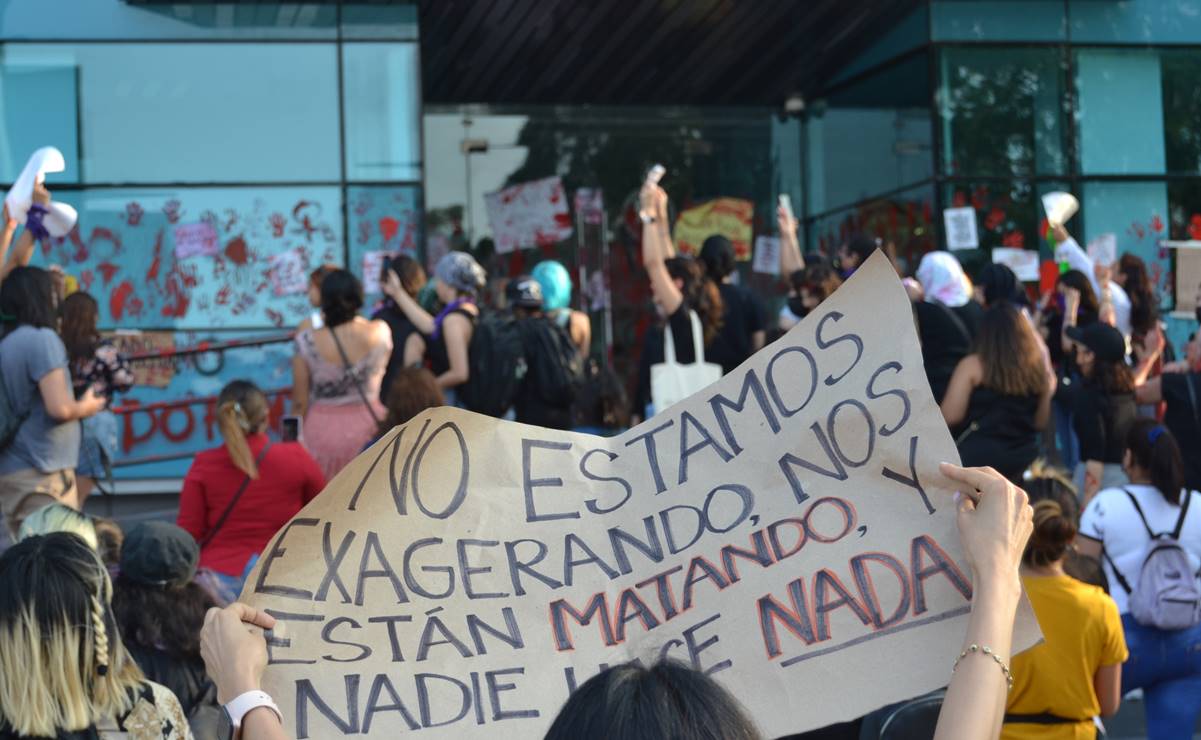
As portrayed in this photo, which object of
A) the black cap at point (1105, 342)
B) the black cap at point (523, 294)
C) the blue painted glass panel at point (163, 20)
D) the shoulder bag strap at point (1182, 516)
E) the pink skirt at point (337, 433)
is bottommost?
the shoulder bag strap at point (1182, 516)

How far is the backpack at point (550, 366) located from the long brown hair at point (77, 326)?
6.88ft

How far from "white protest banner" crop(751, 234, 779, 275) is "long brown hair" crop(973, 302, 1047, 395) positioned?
25.9ft

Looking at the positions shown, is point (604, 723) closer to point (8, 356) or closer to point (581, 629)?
point (581, 629)

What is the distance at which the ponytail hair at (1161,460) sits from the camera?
5953 mm

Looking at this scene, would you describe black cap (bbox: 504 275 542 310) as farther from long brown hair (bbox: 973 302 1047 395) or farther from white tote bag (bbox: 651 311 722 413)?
long brown hair (bbox: 973 302 1047 395)

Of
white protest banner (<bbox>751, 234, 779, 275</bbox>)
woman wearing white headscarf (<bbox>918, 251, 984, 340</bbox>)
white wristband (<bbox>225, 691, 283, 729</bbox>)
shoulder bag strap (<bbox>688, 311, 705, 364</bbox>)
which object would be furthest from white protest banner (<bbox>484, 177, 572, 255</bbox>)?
white wristband (<bbox>225, 691, 283, 729</bbox>)

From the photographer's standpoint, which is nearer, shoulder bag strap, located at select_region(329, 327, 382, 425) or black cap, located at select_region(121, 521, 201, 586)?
black cap, located at select_region(121, 521, 201, 586)

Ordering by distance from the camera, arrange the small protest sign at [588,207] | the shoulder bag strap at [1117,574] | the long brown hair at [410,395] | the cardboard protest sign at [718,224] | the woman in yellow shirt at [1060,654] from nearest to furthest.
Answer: the woman in yellow shirt at [1060,654] < the shoulder bag strap at [1117,574] < the long brown hair at [410,395] < the small protest sign at [588,207] < the cardboard protest sign at [718,224]

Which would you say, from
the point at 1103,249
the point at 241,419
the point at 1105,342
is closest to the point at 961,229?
the point at 1103,249

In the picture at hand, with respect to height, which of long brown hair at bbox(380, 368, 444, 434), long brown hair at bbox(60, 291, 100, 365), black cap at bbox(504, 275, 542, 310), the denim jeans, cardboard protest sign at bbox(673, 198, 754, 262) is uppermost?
cardboard protest sign at bbox(673, 198, 754, 262)

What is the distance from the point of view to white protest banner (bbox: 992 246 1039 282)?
45.4 ft

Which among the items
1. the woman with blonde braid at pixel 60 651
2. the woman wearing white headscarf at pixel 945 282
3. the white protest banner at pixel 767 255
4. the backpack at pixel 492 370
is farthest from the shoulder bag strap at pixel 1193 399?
the white protest banner at pixel 767 255

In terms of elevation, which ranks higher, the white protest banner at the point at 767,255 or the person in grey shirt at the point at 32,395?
the white protest banner at the point at 767,255

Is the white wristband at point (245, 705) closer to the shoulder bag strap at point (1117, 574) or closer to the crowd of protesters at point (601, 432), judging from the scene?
the crowd of protesters at point (601, 432)
